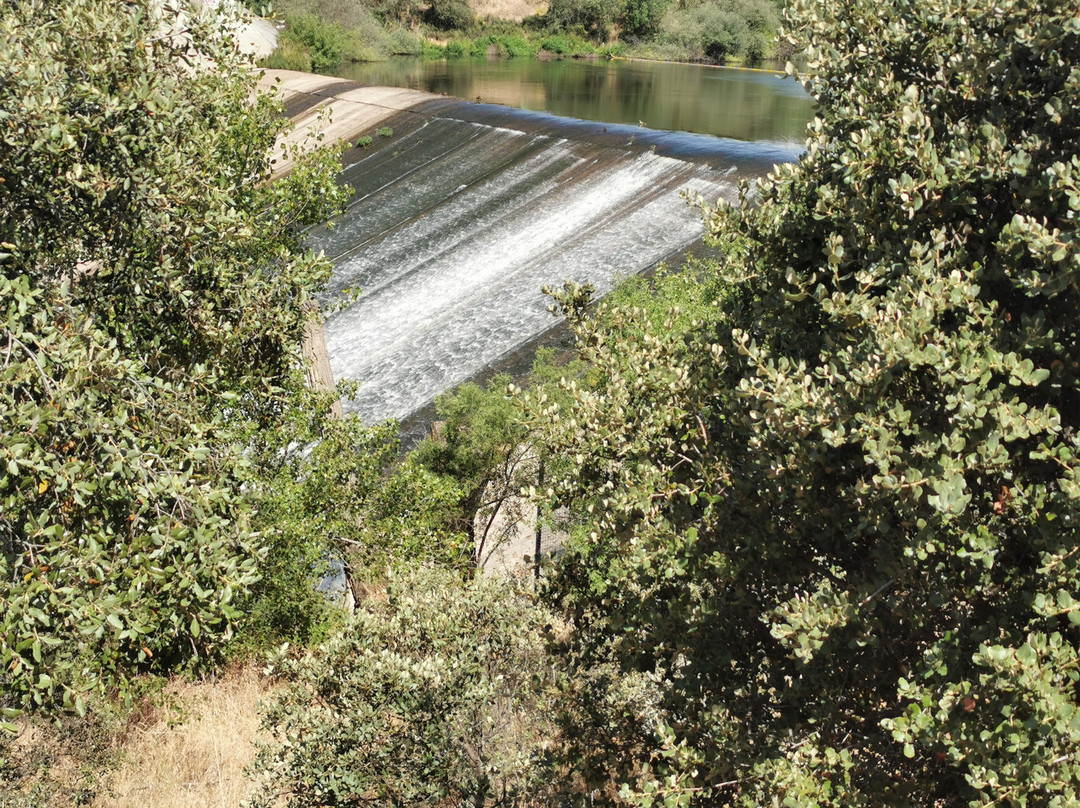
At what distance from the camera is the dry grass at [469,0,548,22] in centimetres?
5850

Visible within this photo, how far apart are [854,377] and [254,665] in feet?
29.1

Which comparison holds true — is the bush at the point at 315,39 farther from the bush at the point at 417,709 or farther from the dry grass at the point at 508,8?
Result: the bush at the point at 417,709

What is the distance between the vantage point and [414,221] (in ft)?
68.0

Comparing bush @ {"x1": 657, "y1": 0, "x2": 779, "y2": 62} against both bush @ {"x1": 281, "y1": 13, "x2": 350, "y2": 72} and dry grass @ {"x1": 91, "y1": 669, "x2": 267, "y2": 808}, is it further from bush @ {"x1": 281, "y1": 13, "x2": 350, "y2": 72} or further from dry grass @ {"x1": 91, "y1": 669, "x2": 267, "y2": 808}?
dry grass @ {"x1": 91, "y1": 669, "x2": 267, "y2": 808}

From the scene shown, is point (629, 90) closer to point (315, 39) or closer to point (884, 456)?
point (315, 39)

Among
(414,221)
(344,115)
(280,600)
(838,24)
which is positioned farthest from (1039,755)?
(344,115)

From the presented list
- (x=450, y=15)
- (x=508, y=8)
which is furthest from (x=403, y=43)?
(x=508, y=8)

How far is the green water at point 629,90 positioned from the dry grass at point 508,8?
7.90m

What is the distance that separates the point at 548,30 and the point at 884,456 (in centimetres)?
5888

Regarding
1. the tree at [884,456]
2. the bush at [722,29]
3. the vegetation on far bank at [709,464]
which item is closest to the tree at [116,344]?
the vegetation on far bank at [709,464]

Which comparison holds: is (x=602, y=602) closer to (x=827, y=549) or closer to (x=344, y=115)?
(x=827, y=549)

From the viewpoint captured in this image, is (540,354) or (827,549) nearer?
(827,549)

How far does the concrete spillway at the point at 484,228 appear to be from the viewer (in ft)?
52.3

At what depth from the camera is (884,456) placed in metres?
3.46
